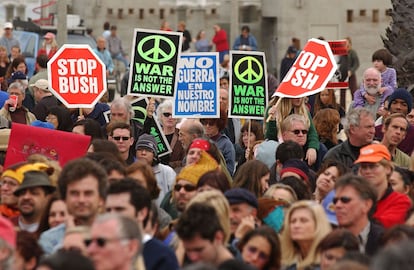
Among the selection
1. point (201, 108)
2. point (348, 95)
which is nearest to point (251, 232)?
point (201, 108)

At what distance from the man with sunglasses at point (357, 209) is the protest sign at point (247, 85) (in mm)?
6709

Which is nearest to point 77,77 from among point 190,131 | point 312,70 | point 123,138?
point 312,70

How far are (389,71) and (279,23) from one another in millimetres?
30529

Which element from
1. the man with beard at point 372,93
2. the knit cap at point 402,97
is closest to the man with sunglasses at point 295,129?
the knit cap at point 402,97

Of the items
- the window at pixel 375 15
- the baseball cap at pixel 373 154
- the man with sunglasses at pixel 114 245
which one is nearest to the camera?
the man with sunglasses at pixel 114 245

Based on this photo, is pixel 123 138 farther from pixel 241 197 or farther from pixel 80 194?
pixel 80 194

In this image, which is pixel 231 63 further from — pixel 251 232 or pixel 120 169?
pixel 251 232

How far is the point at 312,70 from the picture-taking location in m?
18.0

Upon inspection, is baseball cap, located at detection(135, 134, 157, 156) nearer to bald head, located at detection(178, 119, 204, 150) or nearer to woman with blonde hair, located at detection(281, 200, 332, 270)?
bald head, located at detection(178, 119, 204, 150)

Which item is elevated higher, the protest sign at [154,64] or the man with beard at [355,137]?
the protest sign at [154,64]

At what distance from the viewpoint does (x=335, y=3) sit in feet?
166

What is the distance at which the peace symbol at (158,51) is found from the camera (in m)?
18.6

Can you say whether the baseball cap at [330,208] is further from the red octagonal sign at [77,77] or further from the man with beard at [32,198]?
the red octagonal sign at [77,77]

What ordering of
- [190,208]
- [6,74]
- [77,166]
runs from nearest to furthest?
1. [190,208]
2. [77,166]
3. [6,74]
